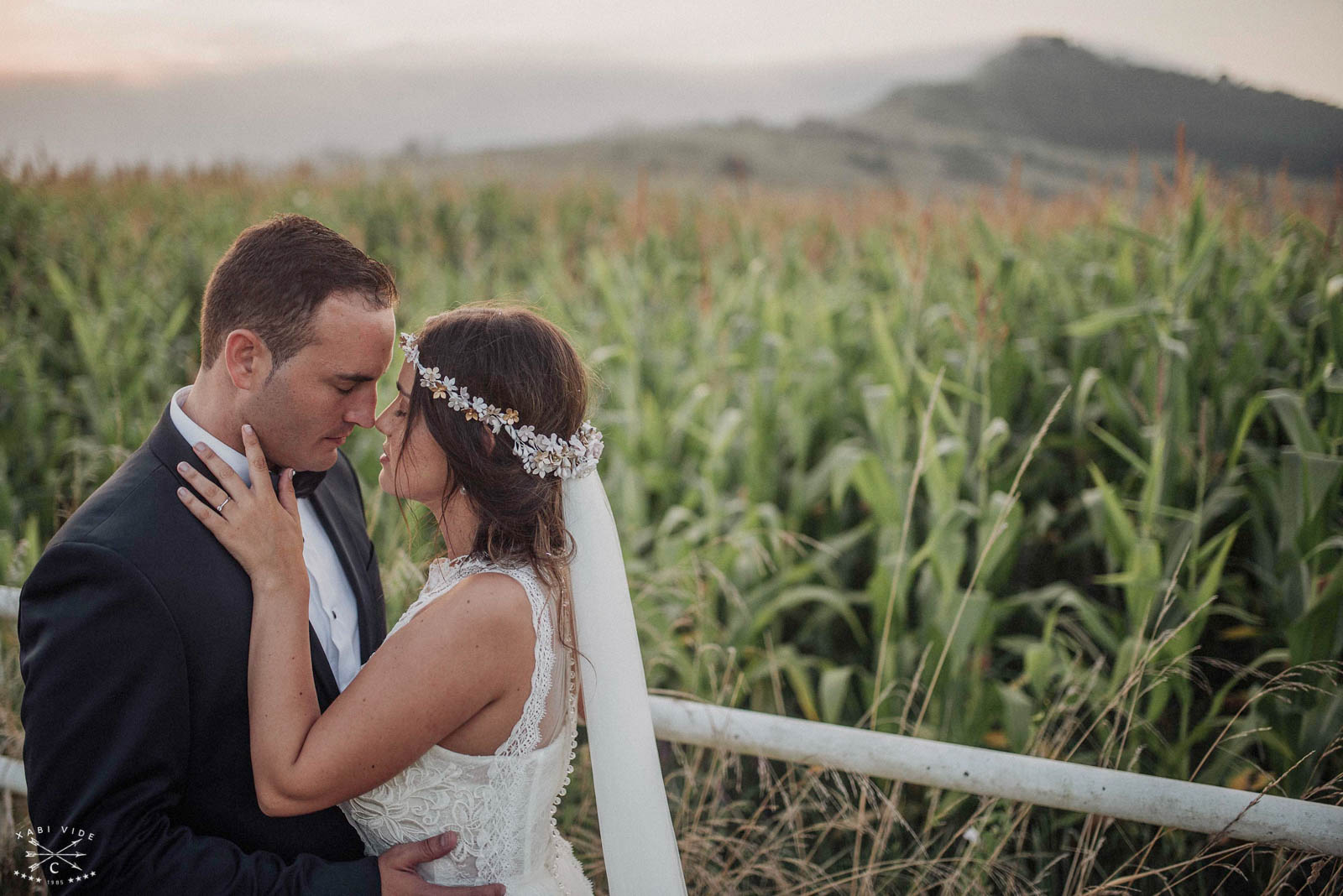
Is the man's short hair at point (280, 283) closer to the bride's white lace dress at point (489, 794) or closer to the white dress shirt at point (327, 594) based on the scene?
the white dress shirt at point (327, 594)

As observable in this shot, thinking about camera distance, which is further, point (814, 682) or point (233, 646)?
point (814, 682)

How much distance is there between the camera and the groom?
1305 millimetres

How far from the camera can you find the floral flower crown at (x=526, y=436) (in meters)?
1.55

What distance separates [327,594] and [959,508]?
204 cm

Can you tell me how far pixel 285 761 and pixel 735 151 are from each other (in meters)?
50.8

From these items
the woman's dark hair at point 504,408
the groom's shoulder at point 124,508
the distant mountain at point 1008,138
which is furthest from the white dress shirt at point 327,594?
the distant mountain at point 1008,138

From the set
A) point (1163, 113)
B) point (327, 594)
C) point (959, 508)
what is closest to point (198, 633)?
point (327, 594)

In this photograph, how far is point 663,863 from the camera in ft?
5.54

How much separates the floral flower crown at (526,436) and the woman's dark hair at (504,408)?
15 millimetres

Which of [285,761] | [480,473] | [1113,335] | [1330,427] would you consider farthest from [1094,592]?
[285,761]

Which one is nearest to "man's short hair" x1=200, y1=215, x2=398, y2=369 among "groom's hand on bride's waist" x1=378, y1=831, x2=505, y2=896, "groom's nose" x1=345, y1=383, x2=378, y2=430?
"groom's nose" x1=345, y1=383, x2=378, y2=430

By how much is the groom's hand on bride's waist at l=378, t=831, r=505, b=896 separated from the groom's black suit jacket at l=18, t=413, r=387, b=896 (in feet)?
0.09

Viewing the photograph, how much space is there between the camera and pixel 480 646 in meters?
1.46

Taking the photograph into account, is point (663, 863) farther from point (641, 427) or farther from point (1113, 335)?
point (1113, 335)
